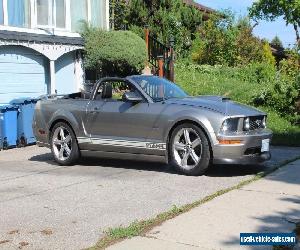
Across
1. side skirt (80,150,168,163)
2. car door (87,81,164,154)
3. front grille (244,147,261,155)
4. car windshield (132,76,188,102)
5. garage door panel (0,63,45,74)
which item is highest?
garage door panel (0,63,45,74)

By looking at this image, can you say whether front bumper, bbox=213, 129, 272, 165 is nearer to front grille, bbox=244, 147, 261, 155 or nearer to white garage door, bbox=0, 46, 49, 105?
front grille, bbox=244, 147, 261, 155

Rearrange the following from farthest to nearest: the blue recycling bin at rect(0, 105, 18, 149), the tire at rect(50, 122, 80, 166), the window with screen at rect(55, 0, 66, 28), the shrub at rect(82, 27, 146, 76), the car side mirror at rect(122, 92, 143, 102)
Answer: the window with screen at rect(55, 0, 66, 28) → the shrub at rect(82, 27, 146, 76) → the blue recycling bin at rect(0, 105, 18, 149) → the tire at rect(50, 122, 80, 166) → the car side mirror at rect(122, 92, 143, 102)

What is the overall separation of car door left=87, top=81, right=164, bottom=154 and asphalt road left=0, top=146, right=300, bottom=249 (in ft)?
1.28

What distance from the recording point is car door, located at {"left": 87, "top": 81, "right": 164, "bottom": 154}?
26.5ft

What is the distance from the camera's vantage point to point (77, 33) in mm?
17078

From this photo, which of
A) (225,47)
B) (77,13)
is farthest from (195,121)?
(225,47)

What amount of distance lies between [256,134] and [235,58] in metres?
17.9

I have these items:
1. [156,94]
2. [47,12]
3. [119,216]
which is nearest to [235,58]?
[47,12]

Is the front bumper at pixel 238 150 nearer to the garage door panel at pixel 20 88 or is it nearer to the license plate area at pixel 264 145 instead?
the license plate area at pixel 264 145

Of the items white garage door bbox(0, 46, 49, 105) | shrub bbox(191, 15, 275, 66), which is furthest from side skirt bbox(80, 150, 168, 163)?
shrub bbox(191, 15, 275, 66)

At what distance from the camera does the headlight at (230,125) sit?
744 cm

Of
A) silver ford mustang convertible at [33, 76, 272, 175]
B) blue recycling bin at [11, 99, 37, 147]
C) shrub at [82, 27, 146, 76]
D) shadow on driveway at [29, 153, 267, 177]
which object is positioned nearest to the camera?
silver ford mustang convertible at [33, 76, 272, 175]

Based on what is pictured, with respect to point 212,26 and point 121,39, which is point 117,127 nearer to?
point 121,39

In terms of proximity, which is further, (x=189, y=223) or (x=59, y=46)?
(x=59, y=46)
